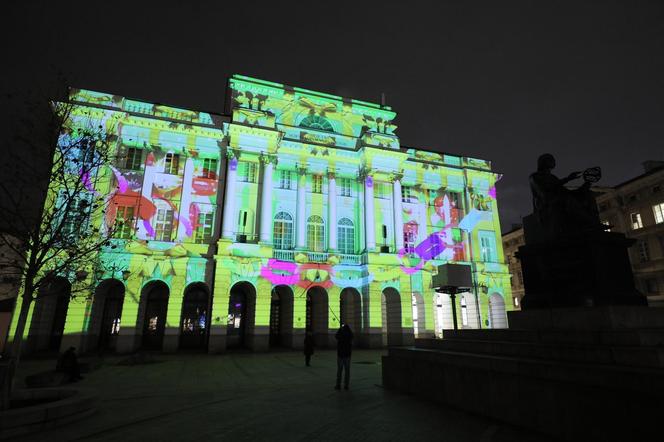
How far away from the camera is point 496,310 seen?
A: 32656mm

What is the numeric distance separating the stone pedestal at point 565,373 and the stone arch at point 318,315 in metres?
19.1

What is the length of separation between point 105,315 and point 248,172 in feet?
50.3

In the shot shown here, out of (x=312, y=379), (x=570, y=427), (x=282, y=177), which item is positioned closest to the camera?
(x=570, y=427)

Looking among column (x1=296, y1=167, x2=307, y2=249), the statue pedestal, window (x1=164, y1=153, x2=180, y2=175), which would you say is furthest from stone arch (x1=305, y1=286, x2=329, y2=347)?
the statue pedestal

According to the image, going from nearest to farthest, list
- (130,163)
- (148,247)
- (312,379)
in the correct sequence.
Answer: (312,379) < (148,247) < (130,163)

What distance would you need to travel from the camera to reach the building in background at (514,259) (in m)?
49.8

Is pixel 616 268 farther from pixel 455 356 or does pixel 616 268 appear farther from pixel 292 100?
pixel 292 100

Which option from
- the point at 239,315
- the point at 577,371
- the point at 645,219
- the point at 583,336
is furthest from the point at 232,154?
the point at 645,219

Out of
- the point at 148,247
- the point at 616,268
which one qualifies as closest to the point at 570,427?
the point at 616,268

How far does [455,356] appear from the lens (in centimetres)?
738

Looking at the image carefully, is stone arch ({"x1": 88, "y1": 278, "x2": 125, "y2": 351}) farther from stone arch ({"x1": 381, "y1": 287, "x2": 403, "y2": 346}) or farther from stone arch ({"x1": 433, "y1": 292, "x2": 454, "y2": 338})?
stone arch ({"x1": 433, "y1": 292, "x2": 454, "y2": 338})

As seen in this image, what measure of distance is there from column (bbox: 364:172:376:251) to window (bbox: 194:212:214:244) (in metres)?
12.1

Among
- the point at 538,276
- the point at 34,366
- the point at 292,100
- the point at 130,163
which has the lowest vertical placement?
the point at 34,366

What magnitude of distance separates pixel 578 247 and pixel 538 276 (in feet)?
3.46
